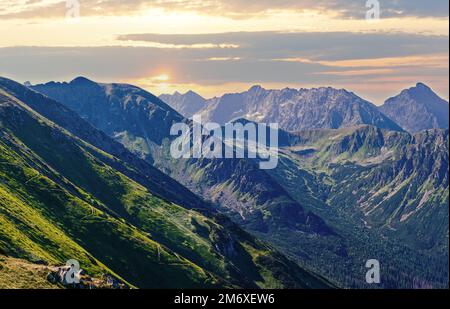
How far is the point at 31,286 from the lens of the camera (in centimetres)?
15375
